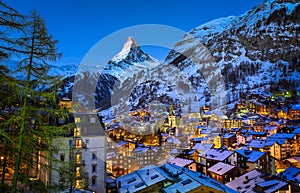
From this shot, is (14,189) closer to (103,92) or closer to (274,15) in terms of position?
(103,92)

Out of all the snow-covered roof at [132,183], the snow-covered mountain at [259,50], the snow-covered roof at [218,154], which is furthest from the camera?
the snow-covered mountain at [259,50]

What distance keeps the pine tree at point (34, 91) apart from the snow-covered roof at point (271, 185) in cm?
1593

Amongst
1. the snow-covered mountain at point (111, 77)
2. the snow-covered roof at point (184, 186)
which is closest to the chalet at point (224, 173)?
the snow-covered roof at point (184, 186)

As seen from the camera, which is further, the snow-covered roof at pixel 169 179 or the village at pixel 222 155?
the village at pixel 222 155

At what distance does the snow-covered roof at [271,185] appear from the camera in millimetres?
17016

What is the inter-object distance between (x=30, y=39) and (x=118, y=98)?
473ft

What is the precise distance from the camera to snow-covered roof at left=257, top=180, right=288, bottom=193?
17016 mm

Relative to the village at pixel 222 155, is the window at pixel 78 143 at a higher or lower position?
higher

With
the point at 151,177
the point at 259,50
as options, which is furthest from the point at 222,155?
the point at 259,50

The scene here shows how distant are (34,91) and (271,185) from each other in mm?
17299

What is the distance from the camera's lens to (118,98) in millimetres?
148250

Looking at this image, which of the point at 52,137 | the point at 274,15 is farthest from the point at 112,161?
the point at 274,15

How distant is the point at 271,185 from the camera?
17.5 meters

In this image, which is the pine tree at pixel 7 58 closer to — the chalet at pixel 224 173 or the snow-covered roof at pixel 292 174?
the chalet at pixel 224 173
